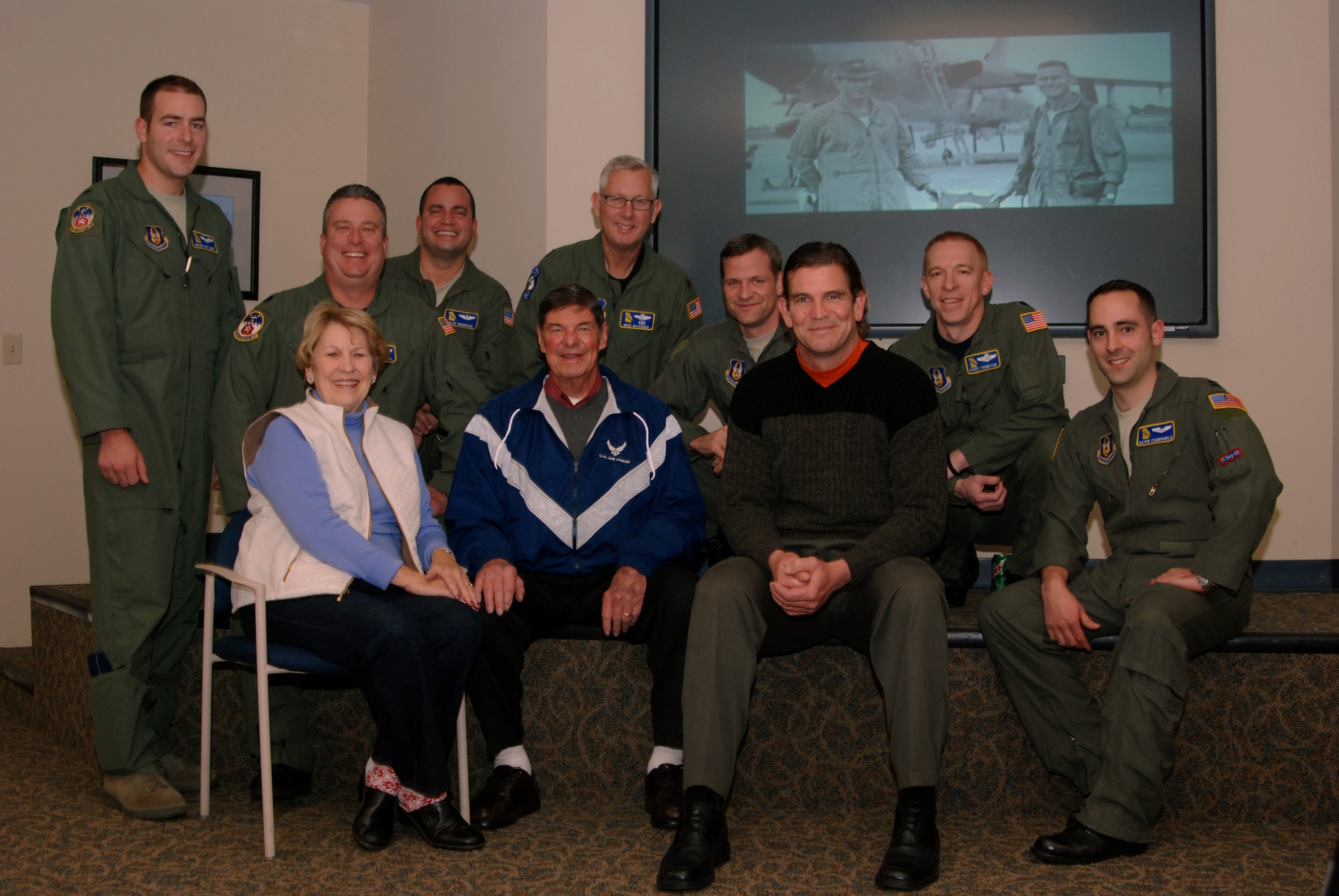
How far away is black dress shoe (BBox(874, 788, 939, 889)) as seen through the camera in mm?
2107

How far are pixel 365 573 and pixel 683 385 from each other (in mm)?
1341

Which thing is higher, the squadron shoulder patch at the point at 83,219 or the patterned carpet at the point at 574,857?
the squadron shoulder patch at the point at 83,219

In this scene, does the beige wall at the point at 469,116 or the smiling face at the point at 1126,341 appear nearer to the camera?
the smiling face at the point at 1126,341

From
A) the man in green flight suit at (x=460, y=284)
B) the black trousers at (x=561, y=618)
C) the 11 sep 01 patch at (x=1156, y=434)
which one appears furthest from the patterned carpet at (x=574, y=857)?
the man in green flight suit at (x=460, y=284)

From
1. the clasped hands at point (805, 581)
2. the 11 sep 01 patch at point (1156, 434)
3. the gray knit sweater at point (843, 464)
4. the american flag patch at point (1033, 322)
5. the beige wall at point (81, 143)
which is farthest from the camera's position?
the beige wall at point (81, 143)

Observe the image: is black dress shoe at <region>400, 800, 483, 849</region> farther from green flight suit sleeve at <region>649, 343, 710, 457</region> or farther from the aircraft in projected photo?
the aircraft in projected photo

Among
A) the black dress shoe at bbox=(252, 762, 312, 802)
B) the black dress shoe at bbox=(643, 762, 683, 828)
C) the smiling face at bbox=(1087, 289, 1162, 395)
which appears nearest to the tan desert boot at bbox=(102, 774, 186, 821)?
the black dress shoe at bbox=(252, 762, 312, 802)

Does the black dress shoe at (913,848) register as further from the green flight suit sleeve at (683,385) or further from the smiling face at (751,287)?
the smiling face at (751,287)

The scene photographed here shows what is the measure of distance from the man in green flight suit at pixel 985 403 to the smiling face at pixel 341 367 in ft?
5.61

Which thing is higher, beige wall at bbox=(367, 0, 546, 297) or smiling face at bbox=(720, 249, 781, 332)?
beige wall at bbox=(367, 0, 546, 297)

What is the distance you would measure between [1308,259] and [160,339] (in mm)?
3863

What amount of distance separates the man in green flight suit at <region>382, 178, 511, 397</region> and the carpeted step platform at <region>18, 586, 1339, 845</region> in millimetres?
1394

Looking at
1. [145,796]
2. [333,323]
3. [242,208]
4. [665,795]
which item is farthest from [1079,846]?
[242,208]

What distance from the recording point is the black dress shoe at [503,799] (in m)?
2.45
